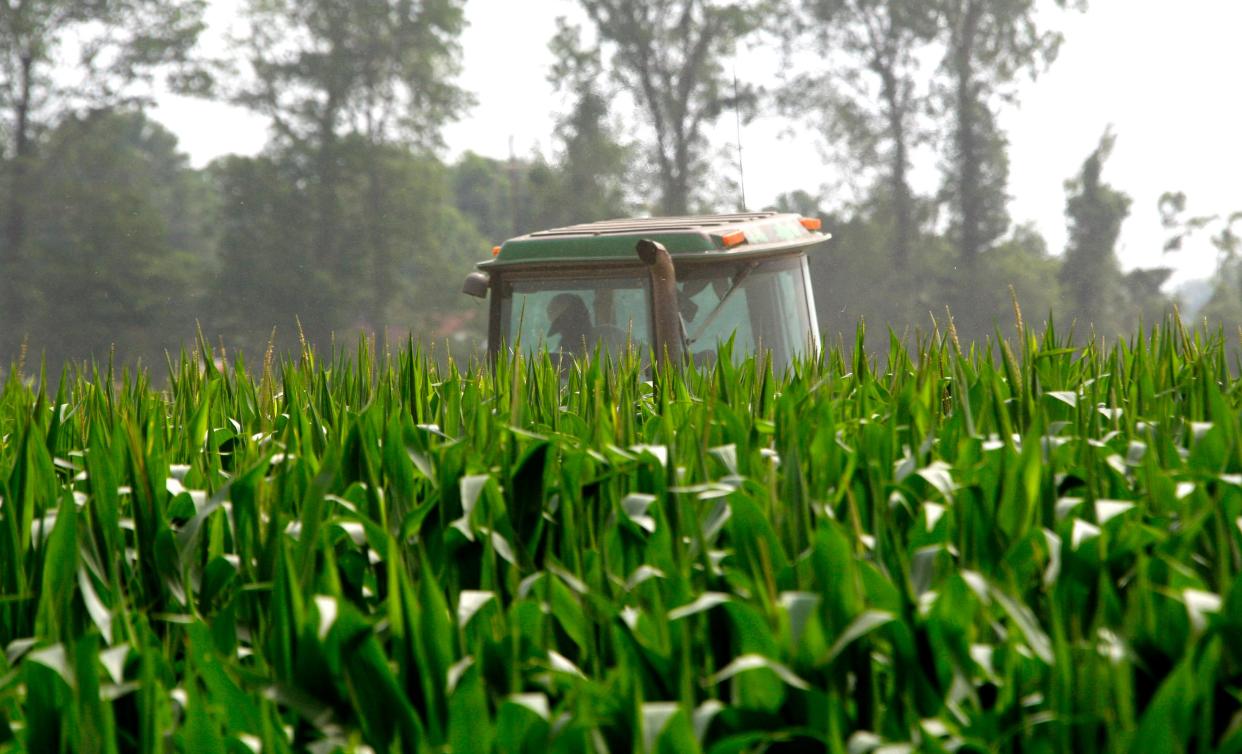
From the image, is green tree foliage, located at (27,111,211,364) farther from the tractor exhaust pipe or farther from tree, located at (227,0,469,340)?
the tractor exhaust pipe

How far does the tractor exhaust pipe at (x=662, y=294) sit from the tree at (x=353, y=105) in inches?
1516

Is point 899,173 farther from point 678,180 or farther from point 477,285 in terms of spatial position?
point 477,285

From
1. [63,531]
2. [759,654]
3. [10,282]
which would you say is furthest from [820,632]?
[10,282]

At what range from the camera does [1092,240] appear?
162ft

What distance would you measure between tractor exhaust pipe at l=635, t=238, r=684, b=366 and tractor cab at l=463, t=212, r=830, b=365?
1 cm

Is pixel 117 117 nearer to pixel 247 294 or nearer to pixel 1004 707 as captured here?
pixel 247 294

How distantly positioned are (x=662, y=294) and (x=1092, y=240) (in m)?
46.0

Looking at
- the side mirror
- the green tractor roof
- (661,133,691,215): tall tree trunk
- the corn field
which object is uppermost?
(661,133,691,215): tall tree trunk

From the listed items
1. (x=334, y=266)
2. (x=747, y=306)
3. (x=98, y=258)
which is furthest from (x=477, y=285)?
(x=334, y=266)

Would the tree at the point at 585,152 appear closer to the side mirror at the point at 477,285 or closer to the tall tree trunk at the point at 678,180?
the tall tree trunk at the point at 678,180

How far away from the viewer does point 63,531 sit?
1968mm

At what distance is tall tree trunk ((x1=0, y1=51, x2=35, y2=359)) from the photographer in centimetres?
3999

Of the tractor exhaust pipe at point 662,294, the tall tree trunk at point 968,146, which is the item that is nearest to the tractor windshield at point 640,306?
the tractor exhaust pipe at point 662,294

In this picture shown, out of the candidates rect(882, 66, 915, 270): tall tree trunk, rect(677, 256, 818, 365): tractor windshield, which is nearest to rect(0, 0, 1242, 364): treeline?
rect(882, 66, 915, 270): tall tree trunk
